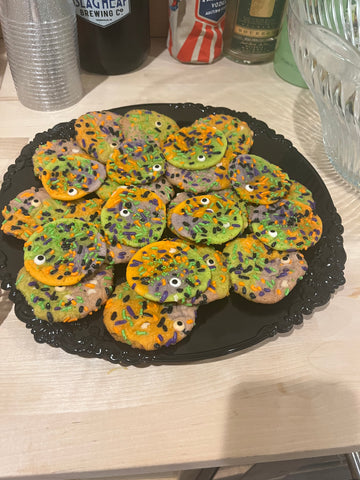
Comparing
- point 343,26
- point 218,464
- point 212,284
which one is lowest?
point 218,464

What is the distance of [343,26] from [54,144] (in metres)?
0.70

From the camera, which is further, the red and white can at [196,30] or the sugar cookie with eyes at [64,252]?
the red and white can at [196,30]

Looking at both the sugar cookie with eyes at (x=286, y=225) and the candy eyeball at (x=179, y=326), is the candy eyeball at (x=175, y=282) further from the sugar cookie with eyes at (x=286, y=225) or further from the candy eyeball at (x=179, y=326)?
the sugar cookie with eyes at (x=286, y=225)

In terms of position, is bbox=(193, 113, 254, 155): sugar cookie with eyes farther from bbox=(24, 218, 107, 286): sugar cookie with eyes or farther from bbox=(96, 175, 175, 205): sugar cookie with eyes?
bbox=(24, 218, 107, 286): sugar cookie with eyes

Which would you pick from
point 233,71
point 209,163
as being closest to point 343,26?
point 233,71

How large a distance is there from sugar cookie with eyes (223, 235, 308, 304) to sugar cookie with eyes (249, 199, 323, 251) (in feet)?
0.05

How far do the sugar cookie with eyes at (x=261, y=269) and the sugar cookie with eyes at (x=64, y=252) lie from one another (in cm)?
21

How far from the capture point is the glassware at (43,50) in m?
0.73

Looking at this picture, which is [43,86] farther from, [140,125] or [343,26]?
[343,26]

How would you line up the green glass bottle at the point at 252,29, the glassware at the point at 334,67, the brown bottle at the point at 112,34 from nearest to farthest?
the glassware at the point at 334,67
the brown bottle at the point at 112,34
the green glass bottle at the point at 252,29

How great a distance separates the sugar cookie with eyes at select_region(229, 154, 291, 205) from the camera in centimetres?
69

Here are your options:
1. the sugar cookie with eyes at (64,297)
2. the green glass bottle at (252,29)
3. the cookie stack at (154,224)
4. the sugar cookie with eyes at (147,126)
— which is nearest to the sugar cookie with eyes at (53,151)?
the cookie stack at (154,224)

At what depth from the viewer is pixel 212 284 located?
597mm

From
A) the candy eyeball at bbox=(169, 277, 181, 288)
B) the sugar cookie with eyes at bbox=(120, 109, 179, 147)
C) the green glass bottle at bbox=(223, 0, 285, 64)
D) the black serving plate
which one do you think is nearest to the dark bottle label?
the green glass bottle at bbox=(223, 0, 285, 64)
